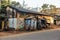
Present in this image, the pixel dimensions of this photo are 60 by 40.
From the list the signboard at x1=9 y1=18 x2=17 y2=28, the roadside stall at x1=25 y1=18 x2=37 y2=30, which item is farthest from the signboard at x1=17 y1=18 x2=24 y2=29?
the roadside stall at x1=25 y1=18 x2=37 y2=30

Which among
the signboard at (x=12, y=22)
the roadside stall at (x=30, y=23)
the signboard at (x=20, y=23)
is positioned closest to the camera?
the signboard at (x=12, y=22)

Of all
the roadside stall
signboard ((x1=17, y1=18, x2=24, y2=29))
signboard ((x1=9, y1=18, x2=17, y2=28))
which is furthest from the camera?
the roadside stall

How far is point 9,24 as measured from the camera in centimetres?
2636

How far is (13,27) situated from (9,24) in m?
0.89

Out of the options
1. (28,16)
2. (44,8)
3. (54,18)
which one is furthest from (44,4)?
(28,16)

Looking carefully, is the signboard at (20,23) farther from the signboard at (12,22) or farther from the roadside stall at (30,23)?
the roadside stall at (30,23)

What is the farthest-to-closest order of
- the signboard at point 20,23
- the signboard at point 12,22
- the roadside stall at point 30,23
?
the roadside stall at point 30,23 < the signboard at point 20,23 < the signboard at point 12,22

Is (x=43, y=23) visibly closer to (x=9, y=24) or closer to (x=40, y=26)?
(x=40, y=26)

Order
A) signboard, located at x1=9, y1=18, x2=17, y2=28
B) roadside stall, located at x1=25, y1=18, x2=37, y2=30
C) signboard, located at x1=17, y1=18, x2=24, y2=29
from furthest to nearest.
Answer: roadside stall, located at x1=25, y1=18, x2=37, y2=30 → signboard, located at x1=17, y1=18, x2=24, y2=29 → signboard, located at x1=9, y1=18, x2=17, y2=28

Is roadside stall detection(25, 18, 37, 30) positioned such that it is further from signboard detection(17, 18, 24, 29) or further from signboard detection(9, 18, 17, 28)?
signboard detection(9, 18, 17, 28)

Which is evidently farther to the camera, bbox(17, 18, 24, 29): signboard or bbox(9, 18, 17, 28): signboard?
bbox(17, 18, 24, 29): signboard

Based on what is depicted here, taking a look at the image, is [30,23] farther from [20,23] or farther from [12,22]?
[12,22]

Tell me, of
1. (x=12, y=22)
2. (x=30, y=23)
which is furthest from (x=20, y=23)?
(x=30, y=23)

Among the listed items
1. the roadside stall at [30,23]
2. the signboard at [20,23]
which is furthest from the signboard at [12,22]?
the roadside stall at [30,23]
